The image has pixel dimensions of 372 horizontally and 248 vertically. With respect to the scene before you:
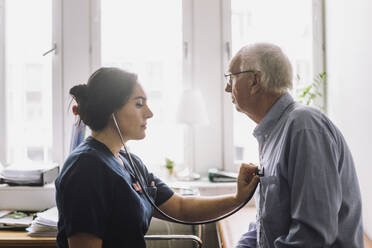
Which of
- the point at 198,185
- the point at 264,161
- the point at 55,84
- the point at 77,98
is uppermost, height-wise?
the point at 55,84

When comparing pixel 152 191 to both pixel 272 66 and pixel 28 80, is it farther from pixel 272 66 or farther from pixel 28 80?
pixel 28 80

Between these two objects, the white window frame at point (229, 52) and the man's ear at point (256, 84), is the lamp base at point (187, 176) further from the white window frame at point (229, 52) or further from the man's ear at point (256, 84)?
the man's ear at point (256, 84)

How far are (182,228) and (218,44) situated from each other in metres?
1.43

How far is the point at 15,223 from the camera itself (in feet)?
6.83

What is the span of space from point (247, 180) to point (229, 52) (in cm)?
149

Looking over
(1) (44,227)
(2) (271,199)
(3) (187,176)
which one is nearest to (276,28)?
(3) (187,176)

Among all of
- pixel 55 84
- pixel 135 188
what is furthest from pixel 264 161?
pixel 55 84

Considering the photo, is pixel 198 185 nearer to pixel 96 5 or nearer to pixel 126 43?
pixel 126 43

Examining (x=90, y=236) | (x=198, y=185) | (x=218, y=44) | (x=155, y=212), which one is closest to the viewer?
(x=90, y=236)

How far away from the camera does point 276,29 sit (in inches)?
104

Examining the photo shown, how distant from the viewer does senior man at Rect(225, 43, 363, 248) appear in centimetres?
96

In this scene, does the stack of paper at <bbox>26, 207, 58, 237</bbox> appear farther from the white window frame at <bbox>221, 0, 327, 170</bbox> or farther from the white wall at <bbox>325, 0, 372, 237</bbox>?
the white wall at <bbox>325, 0, 372, 237</bbox>

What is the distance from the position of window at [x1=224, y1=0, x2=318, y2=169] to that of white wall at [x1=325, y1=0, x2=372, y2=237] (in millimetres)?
375

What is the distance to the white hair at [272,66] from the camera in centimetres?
118
